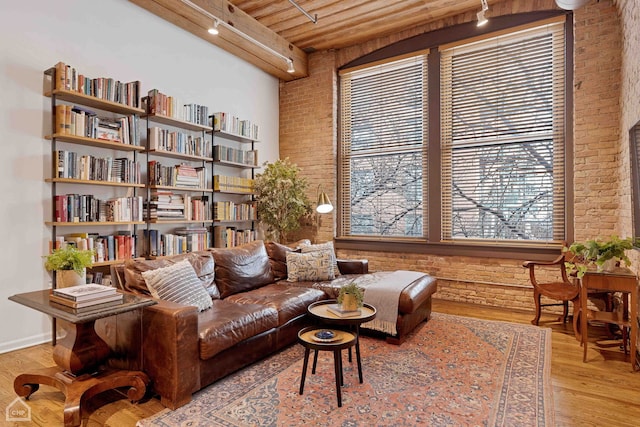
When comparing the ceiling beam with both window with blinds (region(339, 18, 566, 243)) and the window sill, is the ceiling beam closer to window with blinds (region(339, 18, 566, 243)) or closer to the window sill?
window with blinds (region(339, 18, 566, 243))

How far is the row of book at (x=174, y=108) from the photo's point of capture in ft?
12.9

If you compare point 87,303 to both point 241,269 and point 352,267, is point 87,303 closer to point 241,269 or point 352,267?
point 241,269

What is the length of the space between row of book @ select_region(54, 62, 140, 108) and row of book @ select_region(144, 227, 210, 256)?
1393mm

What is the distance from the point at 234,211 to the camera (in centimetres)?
505

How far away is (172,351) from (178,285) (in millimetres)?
606

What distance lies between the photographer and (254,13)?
15.8 feet

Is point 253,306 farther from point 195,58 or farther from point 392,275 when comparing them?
point 195,58

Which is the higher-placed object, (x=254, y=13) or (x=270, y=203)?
(x=254, y=13)

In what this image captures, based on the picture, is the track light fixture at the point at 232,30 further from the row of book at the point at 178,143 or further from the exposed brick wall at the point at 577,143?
the row of book at the point at 178,143

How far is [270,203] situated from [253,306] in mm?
2509

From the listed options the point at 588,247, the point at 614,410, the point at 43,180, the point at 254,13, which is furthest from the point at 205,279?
the point at 254,13

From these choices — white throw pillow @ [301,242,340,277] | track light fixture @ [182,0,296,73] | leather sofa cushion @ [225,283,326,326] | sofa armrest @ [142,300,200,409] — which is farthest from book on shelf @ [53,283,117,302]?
track light fixture @ [182,0,296,73]

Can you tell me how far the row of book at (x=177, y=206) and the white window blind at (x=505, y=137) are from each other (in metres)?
3.13

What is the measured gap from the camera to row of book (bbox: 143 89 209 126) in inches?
155
